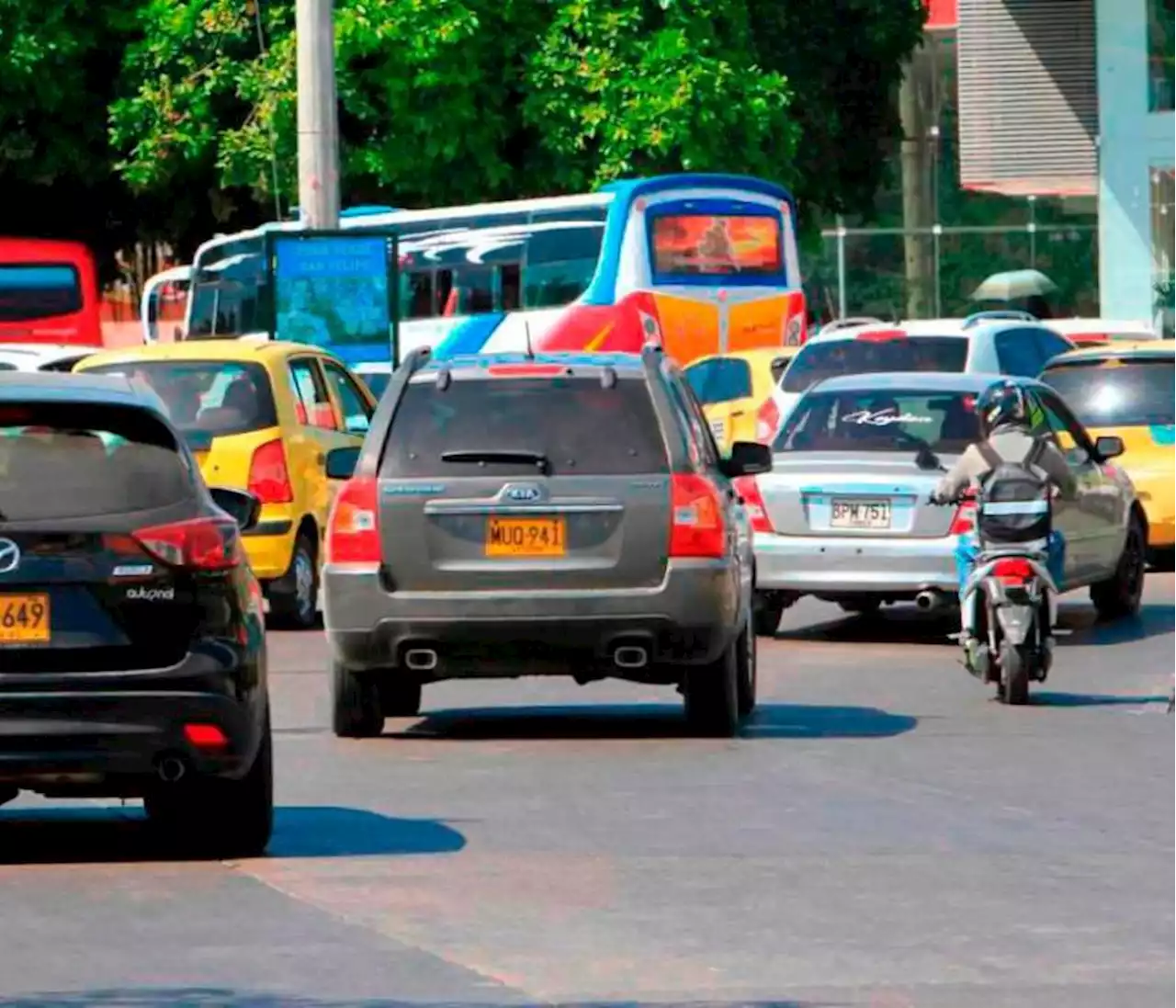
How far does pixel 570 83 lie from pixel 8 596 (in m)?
33.7

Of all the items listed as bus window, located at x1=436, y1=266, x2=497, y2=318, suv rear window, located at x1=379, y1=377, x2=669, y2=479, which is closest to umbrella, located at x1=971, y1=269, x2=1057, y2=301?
bus window, located at x1=436, y1=266, x2=497, y2=318

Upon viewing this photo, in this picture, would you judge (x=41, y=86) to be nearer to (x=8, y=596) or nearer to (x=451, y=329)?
(x=451, y=329)

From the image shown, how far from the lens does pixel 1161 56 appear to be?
169 feet

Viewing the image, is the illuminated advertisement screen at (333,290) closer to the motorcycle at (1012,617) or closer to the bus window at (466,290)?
the bus window at (466,290)

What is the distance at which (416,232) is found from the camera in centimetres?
4125

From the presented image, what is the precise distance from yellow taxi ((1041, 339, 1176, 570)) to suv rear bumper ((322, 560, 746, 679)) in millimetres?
10404

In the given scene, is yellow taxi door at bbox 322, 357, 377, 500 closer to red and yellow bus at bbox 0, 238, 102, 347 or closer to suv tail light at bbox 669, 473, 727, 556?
suv tail light at bbox 669, 473, 727, 556

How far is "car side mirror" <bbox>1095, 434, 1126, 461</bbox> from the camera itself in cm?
2009

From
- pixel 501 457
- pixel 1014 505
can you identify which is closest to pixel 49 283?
pixel 1014 505

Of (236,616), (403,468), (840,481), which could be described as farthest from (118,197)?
(236,616)

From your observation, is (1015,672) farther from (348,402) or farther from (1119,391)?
(1119,391)

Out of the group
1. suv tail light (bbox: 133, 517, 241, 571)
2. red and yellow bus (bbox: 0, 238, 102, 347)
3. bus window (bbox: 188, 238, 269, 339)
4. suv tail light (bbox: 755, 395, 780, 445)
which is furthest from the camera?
red and yellow bus (bbox: 0, 238, 102, 347)

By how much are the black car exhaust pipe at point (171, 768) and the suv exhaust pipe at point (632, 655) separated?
4.10 meters

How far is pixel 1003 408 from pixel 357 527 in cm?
372
